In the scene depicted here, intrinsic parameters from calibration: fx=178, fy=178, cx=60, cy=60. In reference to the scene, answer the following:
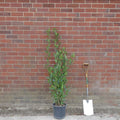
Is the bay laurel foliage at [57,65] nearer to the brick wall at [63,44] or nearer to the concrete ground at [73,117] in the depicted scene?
the brick wall at [63,44]

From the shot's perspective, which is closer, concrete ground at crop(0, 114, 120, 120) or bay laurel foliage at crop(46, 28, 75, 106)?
bay laurel foliage at crop(46, 28, 75, 106)

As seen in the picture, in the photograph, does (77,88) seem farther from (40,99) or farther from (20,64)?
(20,64)

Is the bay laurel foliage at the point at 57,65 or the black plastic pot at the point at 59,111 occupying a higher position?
the bay laurel foliage at the point at 57,65

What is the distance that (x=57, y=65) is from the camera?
3.57 m

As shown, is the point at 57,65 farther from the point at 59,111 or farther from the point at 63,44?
the point at 59,111

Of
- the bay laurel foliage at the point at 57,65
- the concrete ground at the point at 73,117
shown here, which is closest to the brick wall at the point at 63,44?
the bay laurel foliage at the point at 57,65

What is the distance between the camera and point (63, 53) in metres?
3.82

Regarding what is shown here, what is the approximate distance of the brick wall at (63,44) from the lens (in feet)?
12.7

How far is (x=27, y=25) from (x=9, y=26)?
39 cm

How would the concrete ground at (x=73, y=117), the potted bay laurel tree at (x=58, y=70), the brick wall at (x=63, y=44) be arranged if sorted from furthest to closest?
the brick wall at (x=63, y=44) → the concrete ground at (x=73, y=117) → the potted bay laurel tree at (x=58, y=70)

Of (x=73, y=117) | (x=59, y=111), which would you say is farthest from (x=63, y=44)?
(x=73, y=117)

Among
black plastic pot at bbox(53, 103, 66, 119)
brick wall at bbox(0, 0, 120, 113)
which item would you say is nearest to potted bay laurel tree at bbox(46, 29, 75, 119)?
black plastic pot at bbox(53, 103, 66, 119)

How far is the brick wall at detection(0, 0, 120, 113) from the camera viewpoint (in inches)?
152

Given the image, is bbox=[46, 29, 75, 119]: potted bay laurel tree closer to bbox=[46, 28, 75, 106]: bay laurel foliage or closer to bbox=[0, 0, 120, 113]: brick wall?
bbox=[46, 28, 75, 106]: bay laurel foliage
